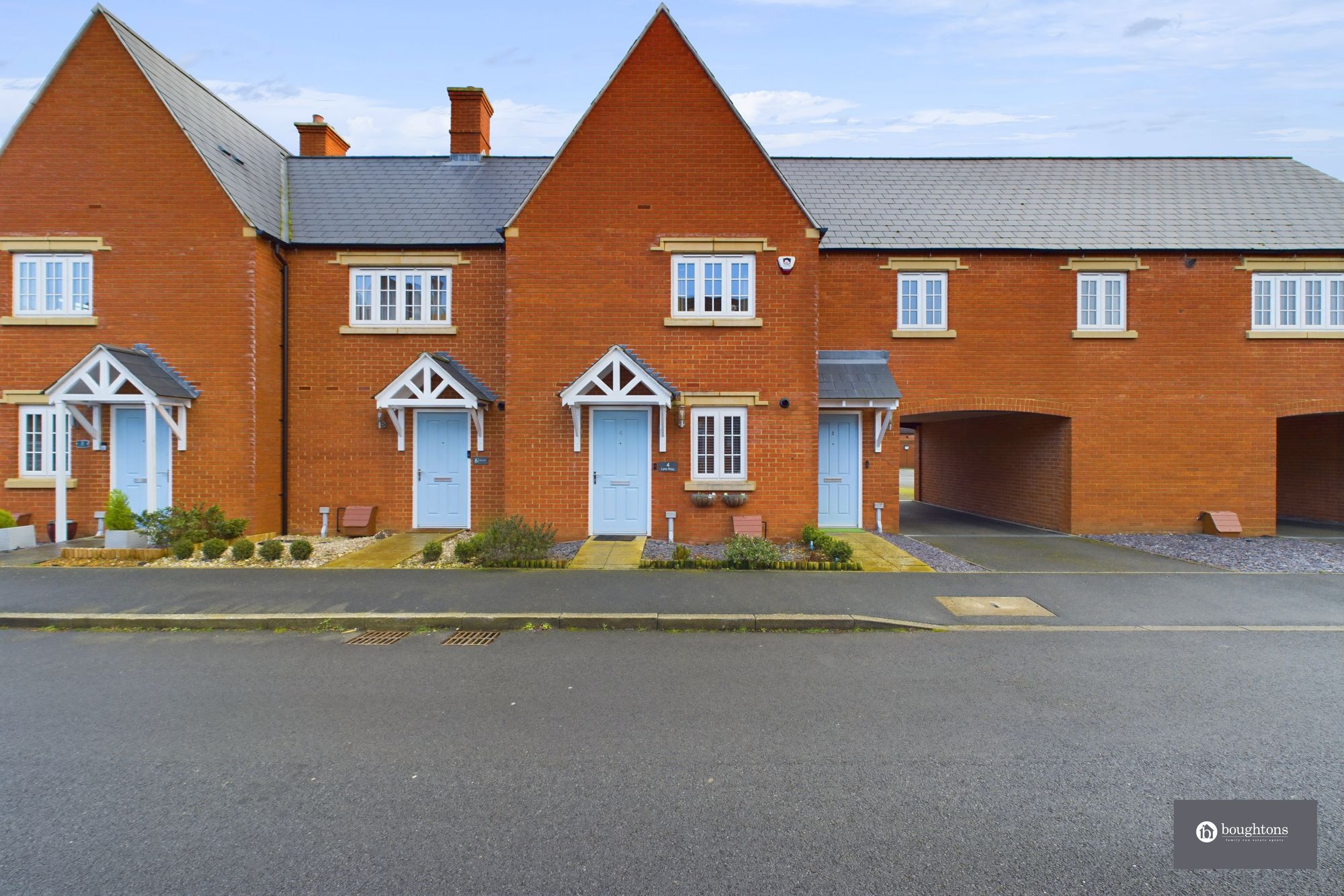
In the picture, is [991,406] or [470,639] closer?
[470,639]

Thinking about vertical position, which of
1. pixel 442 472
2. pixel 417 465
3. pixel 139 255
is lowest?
pixel 442 472

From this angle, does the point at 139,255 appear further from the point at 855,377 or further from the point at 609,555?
the point at 855,377

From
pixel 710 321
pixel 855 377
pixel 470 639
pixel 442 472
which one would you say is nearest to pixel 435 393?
pixel 442 472

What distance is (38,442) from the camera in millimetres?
12969

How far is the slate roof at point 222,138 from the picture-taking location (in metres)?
12.7

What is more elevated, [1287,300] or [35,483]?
[1287,300]

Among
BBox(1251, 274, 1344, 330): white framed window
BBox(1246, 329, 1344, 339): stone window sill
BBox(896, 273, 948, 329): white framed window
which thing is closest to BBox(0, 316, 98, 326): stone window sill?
BBox(896, 273, 948, 329): white framed window

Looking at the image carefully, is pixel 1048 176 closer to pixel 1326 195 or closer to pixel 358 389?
pixel 1326 195

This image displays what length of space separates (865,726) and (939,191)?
1444 centimetres

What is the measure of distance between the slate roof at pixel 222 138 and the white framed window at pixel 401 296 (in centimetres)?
192

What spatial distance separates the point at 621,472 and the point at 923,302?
25.0 ft

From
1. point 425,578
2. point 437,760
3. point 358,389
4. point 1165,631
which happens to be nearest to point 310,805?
point 437,760

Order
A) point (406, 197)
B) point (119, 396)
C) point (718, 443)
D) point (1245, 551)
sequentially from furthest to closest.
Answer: point (406, 197)
point (718, 443)
point (1245, 551)
point (119, 396)

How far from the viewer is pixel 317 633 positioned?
7324 millimetres
